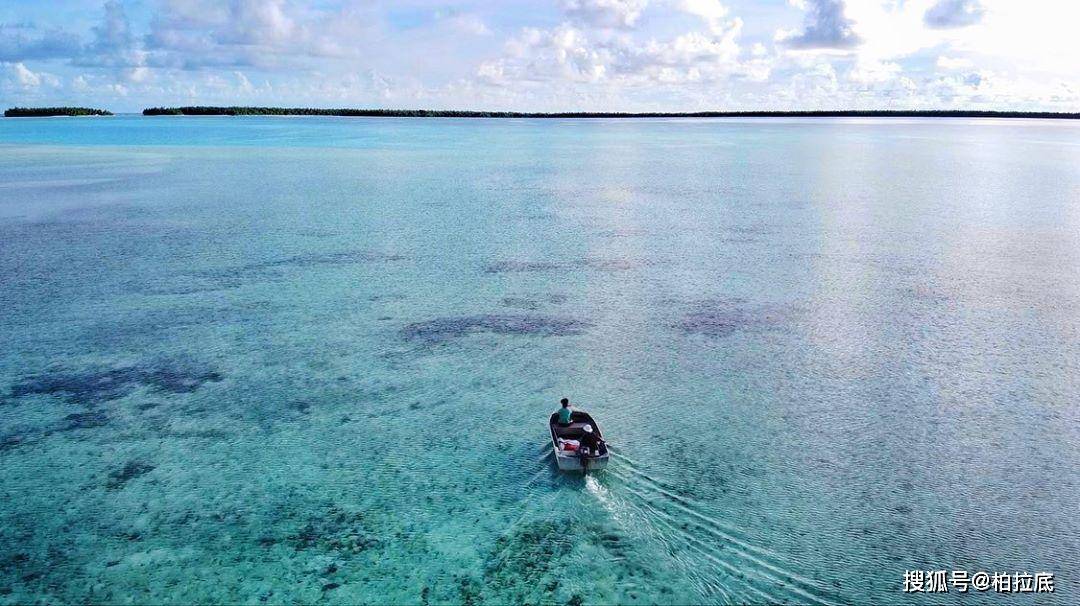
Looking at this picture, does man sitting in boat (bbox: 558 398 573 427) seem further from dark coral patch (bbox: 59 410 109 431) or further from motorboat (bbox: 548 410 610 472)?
dark coral patch (bbox: 59 410 109 431)

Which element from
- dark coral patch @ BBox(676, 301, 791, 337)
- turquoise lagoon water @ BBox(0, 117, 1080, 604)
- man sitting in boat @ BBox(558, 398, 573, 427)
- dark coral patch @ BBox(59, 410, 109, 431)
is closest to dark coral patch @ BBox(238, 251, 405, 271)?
turquoise lagoon water @ BBox(0, 117, 1080, 604)

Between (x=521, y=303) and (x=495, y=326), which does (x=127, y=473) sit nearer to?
(x=495, y=326)

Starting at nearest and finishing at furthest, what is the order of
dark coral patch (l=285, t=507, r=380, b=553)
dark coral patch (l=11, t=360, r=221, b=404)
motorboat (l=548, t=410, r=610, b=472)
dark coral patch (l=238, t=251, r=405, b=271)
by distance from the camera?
dark coral patch (l=285, t=507, r=380, b=553) → motorboat (l=548, t=410, r=610, b=472) → dark coral patch (l=11, t=360, r=221, b=404) → dark coral patch (l=238, t=251, r=405, b=271)

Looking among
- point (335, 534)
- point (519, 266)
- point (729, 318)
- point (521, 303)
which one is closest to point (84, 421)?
point (335, 534)

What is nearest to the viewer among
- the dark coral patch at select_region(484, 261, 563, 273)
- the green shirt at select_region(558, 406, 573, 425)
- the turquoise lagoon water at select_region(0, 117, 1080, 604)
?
the turquoise lagoon water at select_region(0, 117, 1080, 604)

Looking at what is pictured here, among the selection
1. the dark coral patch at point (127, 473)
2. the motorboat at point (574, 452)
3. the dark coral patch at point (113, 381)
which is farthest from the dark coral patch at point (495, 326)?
the dark coral patch at point (127, 473)
